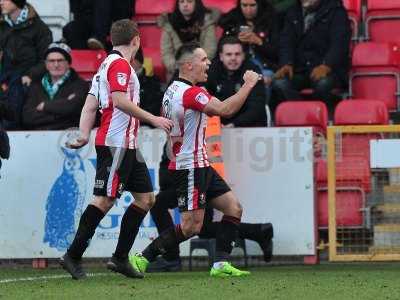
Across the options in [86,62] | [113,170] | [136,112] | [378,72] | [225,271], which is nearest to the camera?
[136,112]

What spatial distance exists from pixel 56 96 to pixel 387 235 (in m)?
3.59

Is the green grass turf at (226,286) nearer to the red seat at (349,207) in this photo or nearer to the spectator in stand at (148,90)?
the red seat at (349,207)

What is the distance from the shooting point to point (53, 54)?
12.9 meters

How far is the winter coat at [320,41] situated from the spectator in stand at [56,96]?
2263mm

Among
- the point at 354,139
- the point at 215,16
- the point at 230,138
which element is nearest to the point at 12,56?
the point at 215,16

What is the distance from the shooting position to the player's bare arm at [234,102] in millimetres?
9812

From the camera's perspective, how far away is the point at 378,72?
13648 mm

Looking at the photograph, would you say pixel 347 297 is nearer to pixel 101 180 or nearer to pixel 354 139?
pixel 101 180

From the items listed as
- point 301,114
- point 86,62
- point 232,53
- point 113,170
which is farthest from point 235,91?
point 113,170

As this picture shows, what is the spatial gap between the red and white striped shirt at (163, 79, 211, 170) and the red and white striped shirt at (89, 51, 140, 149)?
0.38 meters

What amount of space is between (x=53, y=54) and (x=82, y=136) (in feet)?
10.3

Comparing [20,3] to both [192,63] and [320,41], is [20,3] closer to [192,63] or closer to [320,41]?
[320,41]

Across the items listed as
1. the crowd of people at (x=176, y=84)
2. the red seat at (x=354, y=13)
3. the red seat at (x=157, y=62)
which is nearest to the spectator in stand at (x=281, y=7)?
the crowd of people at (x=176, y=84)

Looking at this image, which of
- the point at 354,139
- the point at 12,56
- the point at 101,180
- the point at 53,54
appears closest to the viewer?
the point at 101,180
